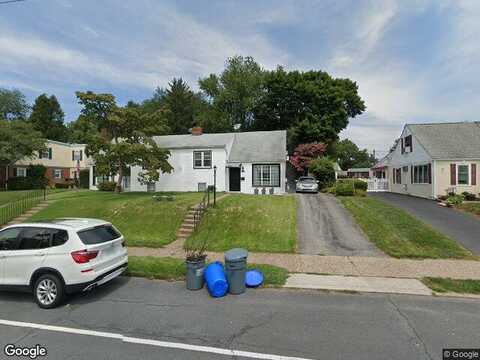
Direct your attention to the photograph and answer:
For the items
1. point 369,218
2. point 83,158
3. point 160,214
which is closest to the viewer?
point 369,218

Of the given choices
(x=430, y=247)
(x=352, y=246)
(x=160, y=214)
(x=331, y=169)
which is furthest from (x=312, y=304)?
A: (x=331, y=169)

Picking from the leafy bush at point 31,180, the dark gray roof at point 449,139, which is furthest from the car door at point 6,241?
the leafy bush at point 31,180

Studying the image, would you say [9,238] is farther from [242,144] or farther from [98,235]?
[242,144]

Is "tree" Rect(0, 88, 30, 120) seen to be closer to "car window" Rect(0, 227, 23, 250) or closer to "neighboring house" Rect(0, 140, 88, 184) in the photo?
"neighboring house" Rect(0, 140, 88, 184)

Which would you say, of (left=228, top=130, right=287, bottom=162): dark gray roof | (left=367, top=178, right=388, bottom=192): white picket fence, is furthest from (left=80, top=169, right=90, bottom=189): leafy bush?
(left=367, top=178, right=388, bottom=192): white picket fence

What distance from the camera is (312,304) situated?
6.21 metres

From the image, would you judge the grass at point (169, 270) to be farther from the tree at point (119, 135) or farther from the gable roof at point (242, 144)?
the gable roof at point (242, 144)

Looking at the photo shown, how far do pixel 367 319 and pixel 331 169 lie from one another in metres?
22.8

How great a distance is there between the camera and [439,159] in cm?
2142

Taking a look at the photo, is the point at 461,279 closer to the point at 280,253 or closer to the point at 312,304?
the point at 312,304

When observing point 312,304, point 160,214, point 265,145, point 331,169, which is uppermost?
point 265,145

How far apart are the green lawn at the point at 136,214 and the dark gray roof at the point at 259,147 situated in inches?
334

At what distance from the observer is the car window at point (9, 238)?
6.65 meters

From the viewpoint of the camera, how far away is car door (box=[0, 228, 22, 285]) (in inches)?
257
